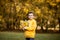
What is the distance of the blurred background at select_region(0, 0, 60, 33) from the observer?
→ 639 centimetres

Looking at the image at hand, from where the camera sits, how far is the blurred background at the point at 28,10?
6.39 metres

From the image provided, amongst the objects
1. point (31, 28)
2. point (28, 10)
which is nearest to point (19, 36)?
point (28, 10)

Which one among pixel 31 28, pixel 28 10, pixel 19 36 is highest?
pixel 28 10

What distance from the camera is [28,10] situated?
6414 mm

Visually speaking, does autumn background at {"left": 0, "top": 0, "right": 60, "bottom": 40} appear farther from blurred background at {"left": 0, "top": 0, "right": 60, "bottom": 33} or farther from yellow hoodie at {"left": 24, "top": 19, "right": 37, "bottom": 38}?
yellow hoodie at {"left": 24, "top": 19, "right": 37, "bottom": 38}

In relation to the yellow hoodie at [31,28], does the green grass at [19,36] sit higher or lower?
lower

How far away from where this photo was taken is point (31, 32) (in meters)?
3.95

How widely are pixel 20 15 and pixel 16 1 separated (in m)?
0.54

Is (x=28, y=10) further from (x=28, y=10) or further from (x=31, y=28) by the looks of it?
(x=31, y=28)

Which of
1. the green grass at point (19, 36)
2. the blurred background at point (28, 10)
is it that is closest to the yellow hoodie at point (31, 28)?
the green grass at point (19, 36)

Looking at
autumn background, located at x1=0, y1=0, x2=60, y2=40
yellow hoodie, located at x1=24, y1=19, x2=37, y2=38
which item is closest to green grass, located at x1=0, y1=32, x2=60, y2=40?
autumn background, located at x1=0, y1=0, x2=60, y2=40

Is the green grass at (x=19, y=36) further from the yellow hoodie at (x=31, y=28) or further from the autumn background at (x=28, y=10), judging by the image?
the yellow hoodie at (x=31, y=28)

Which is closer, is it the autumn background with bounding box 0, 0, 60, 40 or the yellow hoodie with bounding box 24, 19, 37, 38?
the yellow hoodie with bounding box 24, 19, 37, 38

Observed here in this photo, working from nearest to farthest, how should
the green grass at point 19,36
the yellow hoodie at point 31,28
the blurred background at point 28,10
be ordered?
the yellow hoodie at point 31,28 → the green grass at point 19,36 → the blurred background at point 28,10
